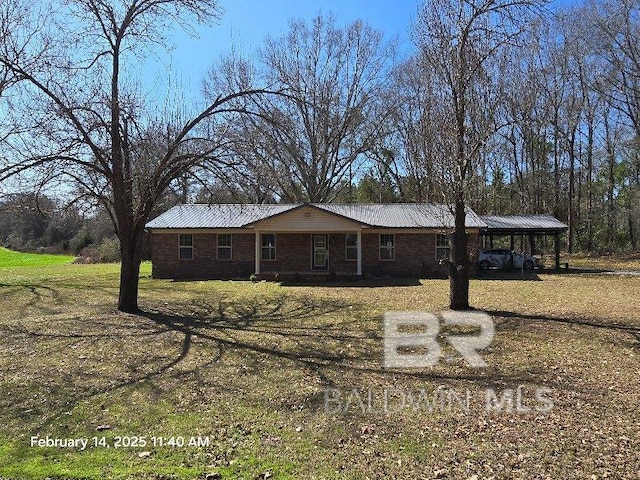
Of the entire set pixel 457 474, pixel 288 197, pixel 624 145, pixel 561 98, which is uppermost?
pixel 561 98

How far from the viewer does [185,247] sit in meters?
24.8

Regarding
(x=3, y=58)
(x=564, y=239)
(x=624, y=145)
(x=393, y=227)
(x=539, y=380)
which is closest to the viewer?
(x=539, y=380)

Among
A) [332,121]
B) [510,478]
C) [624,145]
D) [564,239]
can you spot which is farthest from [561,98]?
[510,478]

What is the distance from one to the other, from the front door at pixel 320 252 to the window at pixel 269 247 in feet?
6.57

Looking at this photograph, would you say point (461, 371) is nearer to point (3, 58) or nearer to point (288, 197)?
point (3, 58)

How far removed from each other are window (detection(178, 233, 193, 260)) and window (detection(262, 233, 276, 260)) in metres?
3.68

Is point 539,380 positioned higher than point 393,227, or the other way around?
point 393,227

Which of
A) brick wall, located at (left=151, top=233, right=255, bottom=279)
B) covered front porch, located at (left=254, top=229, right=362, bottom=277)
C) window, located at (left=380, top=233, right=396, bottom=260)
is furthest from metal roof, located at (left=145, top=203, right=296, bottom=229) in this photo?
window, located at (left=380, top=233, right=396, bottom=260)

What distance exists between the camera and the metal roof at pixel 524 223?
26.8m

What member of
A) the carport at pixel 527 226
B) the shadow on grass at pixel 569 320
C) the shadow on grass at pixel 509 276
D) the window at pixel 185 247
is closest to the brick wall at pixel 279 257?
the window at pixel 185 247

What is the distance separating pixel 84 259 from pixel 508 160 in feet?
123

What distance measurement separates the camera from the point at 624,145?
1415 inches

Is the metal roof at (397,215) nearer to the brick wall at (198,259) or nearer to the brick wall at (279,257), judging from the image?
the brick wall at (279,257)

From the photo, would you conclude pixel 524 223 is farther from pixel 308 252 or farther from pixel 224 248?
pixel 224 248
